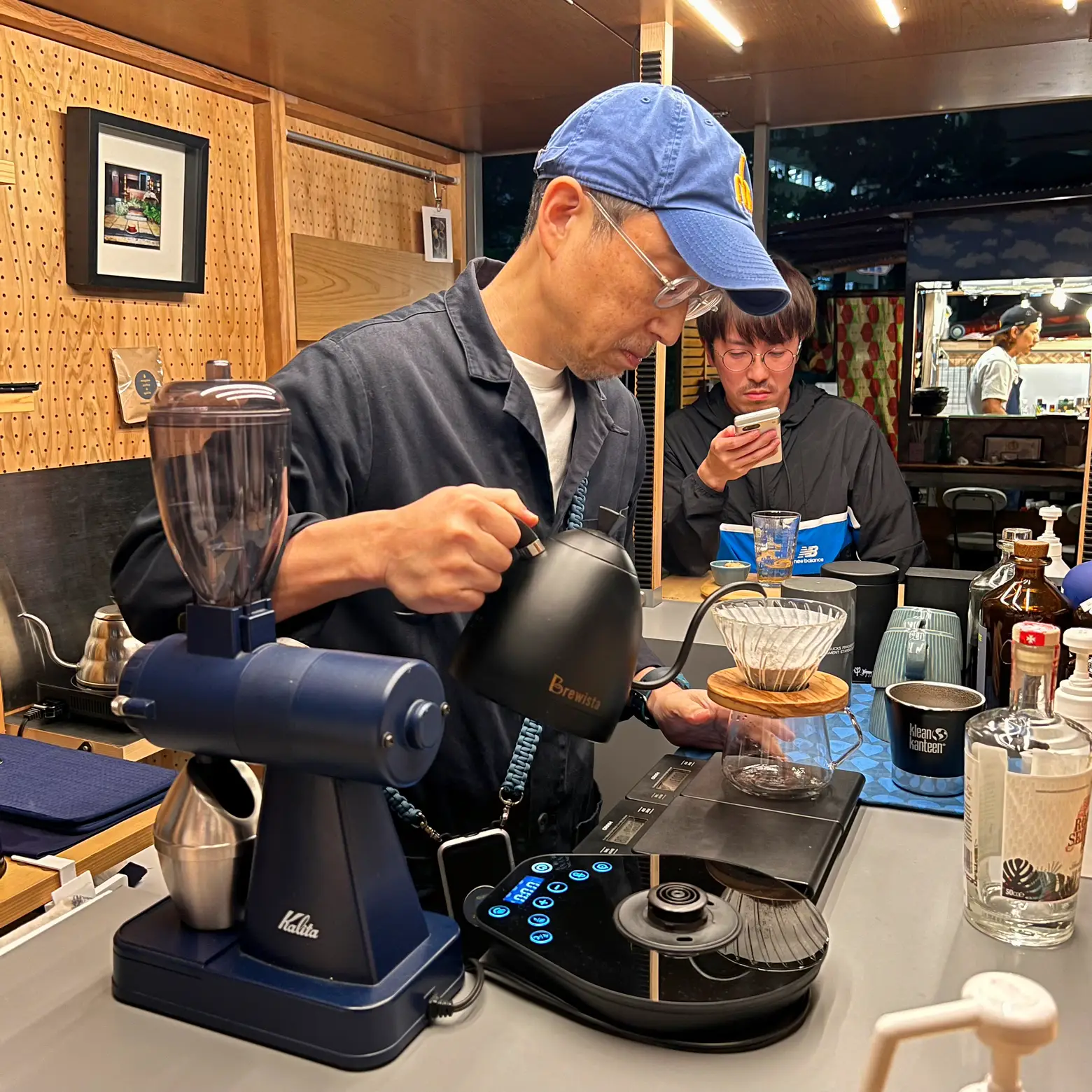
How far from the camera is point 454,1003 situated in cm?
83

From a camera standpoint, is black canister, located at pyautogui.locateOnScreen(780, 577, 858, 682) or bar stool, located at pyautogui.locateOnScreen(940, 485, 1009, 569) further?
bar stool, located at pyautogui.locateOnScreen(940, 485, 1009, 569)

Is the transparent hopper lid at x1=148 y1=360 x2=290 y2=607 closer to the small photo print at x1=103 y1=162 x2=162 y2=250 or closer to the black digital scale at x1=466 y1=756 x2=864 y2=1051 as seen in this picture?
the black digital scale at x1=466 y1=756 x2=864 y2=1051

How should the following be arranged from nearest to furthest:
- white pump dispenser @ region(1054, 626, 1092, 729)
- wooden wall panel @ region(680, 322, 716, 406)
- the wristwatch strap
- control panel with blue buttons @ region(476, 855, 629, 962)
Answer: control panel with blue buttons @ region(476, 855, 629, 962) < white pump dispenser @ region(1054, 626, 1092, 729) < the wristwatch strap < wooden wall panel @ region(680, 322, 716, 406)

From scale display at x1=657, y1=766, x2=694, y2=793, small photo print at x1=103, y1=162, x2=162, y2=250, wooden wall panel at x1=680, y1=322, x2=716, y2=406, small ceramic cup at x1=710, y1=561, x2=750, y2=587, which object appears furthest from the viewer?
wooden wall panel at x1=680, y1=322, x2=716, y2=406

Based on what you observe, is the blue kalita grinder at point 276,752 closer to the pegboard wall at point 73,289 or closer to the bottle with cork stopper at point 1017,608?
the bottle with cork stopper at point 1017,608

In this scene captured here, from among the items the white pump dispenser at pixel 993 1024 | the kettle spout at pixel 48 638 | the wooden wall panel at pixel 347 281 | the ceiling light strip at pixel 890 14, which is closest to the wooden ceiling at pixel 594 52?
the ceiling light strip at pixel 890 14

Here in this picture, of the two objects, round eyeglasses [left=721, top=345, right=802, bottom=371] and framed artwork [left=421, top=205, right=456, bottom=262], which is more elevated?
framed artwork [left=421, top=205, right=456, bottom=262]

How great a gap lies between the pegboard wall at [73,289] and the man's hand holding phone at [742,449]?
4.37ft

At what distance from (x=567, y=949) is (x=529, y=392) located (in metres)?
0.76

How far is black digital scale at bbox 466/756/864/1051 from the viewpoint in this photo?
0.80m

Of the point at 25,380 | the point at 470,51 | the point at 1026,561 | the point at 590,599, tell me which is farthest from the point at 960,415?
the point at 590,599

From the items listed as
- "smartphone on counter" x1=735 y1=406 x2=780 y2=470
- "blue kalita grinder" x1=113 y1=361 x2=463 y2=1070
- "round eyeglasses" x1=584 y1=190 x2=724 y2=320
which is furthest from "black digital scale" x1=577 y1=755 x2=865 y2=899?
"smartphone on counter" x1=735 y1=406 x2=780 y2=470

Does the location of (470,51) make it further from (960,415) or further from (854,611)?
(960,415)

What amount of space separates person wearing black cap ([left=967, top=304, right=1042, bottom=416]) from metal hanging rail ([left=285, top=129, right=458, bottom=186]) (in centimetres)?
292
